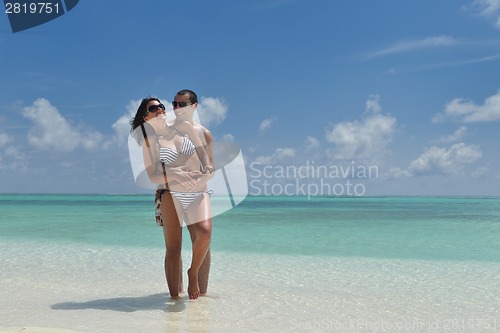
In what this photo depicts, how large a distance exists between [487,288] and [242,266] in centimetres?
322

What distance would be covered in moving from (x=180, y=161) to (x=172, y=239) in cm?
75

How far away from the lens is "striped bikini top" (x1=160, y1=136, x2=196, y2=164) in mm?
4312

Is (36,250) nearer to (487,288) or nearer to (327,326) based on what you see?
(327,326)

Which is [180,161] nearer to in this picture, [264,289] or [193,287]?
[193,287]

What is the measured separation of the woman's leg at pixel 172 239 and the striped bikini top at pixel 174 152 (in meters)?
0.32

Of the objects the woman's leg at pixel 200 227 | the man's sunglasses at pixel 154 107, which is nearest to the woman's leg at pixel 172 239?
the woman's leg at pixel 200 227

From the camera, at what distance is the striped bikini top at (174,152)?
14.1 ft

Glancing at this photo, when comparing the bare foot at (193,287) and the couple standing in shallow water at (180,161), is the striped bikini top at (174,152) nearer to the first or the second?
the couple standing in shallow water at (180,161)

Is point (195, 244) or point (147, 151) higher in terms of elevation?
point (147, 151)

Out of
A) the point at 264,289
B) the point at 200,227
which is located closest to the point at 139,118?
the point at 200,227

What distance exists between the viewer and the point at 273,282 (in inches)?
233

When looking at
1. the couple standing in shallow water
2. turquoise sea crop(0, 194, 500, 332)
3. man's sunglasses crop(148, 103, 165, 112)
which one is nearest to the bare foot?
turquoise sea crop(0, 194, 500, 332)

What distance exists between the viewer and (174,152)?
4.33 m

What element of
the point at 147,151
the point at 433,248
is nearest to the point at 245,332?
the point at 147,151
